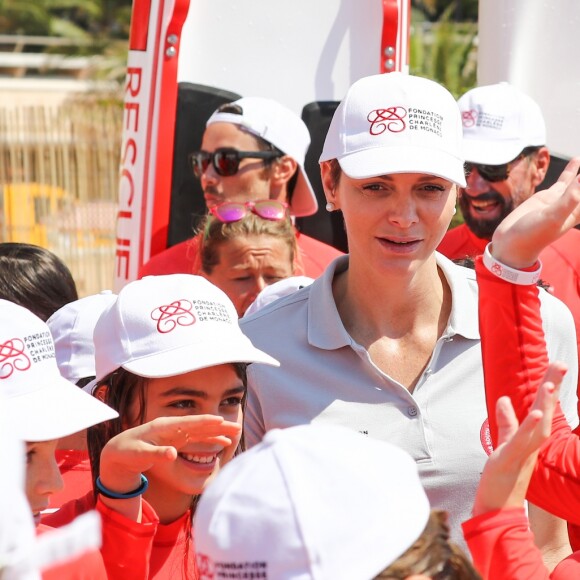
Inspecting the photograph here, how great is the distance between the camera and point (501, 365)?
220 cm

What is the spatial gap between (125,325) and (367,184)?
2.15ft

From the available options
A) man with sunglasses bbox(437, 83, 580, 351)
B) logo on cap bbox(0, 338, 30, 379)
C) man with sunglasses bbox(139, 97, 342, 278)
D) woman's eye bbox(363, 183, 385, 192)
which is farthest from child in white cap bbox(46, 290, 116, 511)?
man with sunglasses bbox(437, 83, 580, 351)

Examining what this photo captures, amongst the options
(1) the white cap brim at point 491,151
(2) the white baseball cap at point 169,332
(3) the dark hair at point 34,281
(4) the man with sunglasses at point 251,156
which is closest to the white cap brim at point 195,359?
(2) the white baseball cap at point 169,332

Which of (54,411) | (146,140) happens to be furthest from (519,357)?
(146,140)

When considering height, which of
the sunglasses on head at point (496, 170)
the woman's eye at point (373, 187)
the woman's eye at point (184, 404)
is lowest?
the woman's eye at point (184, 404)

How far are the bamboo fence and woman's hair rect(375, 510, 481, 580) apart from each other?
9.60m

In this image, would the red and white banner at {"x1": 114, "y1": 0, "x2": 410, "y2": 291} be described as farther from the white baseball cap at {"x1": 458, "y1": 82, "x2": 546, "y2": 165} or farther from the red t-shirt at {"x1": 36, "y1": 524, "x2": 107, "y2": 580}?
the red t-shirt at {"x1": 36, "y1": 524, "x2": 107, "y2": 580}

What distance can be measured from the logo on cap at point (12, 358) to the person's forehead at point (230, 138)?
7.84 ft

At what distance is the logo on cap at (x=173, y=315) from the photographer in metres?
2.66

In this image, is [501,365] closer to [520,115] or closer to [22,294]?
[22,294]

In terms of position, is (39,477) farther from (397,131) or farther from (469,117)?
(469,117)

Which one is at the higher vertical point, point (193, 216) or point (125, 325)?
point (125, 325)

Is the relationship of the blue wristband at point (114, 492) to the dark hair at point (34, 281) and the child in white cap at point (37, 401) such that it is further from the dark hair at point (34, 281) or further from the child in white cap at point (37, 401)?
the dark hair at point (34, 281)

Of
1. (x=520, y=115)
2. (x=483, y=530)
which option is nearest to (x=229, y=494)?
(x=483, y=530)
